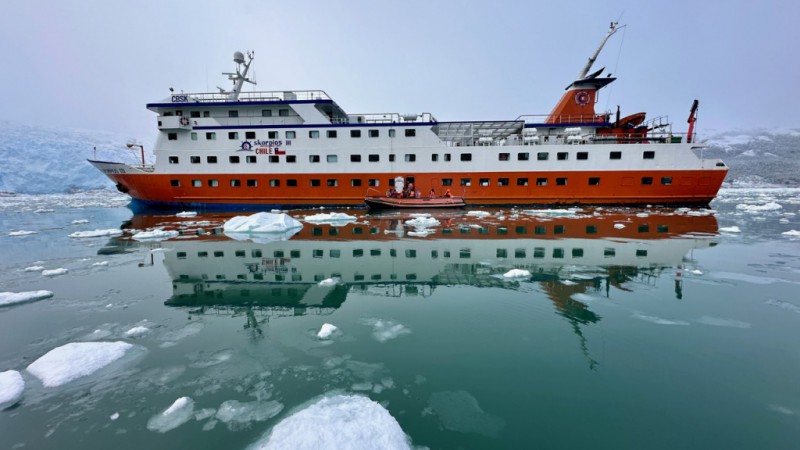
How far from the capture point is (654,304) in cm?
644

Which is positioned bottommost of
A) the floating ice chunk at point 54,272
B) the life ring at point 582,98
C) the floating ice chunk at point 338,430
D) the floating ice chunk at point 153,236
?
the floating ice chunk at point 338,430

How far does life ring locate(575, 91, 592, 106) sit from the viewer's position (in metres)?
23.9

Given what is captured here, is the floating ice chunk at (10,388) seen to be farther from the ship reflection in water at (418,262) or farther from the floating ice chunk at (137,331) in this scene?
the ship reflection in water at (418,262)

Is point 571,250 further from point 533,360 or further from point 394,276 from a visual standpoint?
point 533,360

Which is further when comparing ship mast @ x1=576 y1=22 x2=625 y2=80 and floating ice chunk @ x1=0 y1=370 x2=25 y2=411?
ship mast @ x1=576 y1=22 x2=625 y2=80

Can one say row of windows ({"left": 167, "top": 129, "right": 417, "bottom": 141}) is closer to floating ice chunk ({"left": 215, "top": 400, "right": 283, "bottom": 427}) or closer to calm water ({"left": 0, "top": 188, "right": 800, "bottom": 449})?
calm water ({"left": 0, "top": 188, "right": 800, "bottom": 449})

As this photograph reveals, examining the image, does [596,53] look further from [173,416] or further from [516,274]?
[173,416]

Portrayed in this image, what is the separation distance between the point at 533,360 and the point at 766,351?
3215 millimetres

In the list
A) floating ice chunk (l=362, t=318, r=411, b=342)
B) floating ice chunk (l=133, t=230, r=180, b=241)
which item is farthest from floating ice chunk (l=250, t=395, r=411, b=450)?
floating ice chunk (l=133, t=230, r=180, b=241)

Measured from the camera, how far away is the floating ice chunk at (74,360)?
422cm

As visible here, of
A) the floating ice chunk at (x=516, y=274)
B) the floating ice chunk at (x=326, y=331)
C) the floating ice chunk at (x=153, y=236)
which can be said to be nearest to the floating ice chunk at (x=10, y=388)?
the floating ice chunk at (x=326, y=331)

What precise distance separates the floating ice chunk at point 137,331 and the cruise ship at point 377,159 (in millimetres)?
18644

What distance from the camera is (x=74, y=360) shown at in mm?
4496

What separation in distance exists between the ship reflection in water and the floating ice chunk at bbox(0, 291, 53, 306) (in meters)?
2.24
